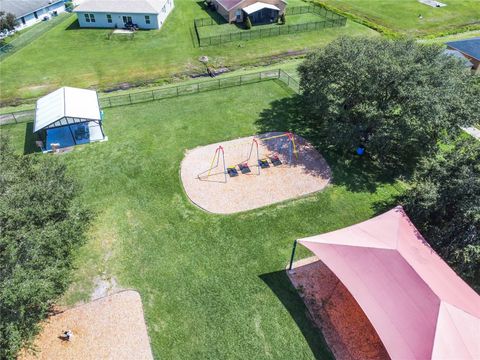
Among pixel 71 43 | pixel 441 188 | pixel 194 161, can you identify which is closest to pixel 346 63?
pixel 441 188

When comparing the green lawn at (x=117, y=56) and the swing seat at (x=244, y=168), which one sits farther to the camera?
the green lawn at (x=117, y=56)

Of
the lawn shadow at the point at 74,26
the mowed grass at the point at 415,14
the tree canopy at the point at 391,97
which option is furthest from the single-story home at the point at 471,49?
the lawn shadow at the point at 74,26

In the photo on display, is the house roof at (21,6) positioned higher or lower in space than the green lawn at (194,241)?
higher

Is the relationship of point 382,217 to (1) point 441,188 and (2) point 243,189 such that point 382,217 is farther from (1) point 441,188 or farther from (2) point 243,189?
(2) point 243,189

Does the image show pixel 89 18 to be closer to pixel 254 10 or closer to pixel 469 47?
pixel 254 10

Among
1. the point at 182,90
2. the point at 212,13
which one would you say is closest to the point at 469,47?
the point at 182,90

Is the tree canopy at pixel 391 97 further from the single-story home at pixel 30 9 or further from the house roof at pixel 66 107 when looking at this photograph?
the single-story home at pixel 30 9
